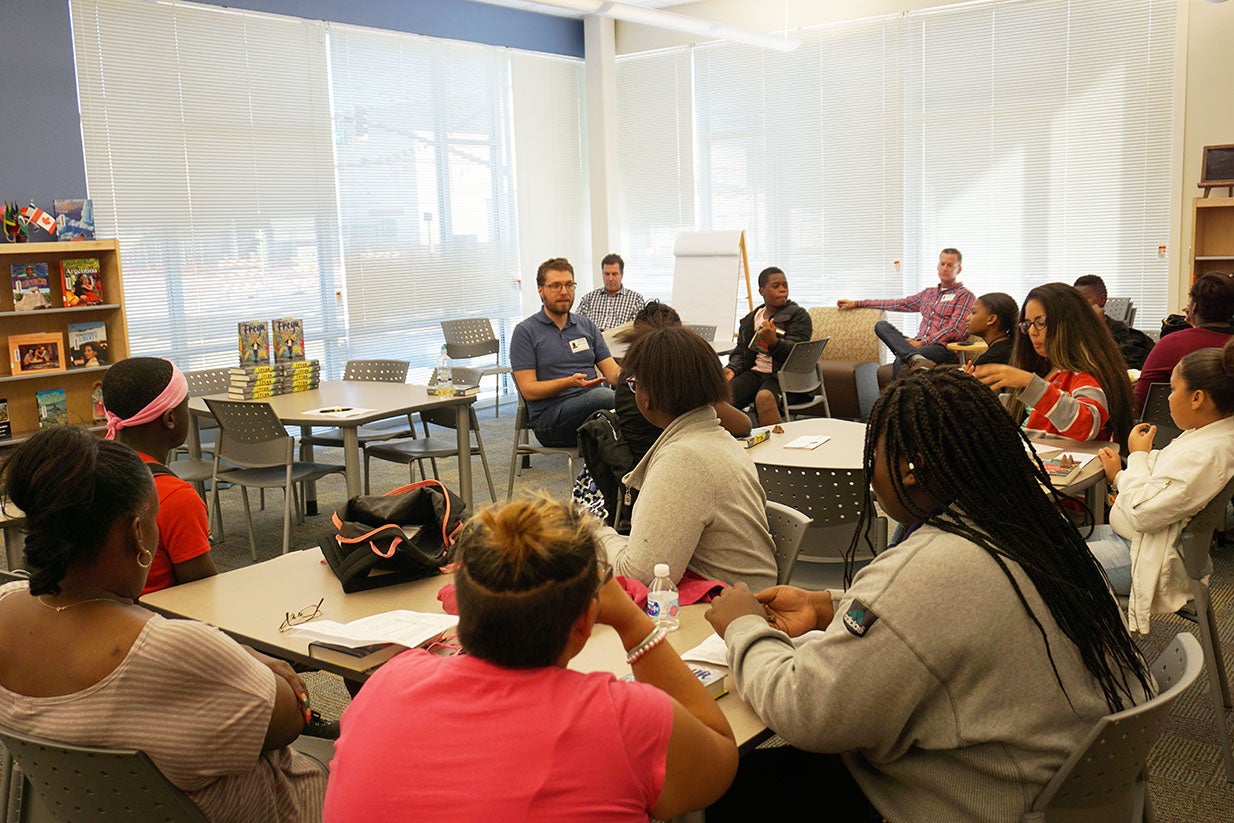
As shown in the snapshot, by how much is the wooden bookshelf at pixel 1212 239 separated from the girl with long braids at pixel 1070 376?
4695mm

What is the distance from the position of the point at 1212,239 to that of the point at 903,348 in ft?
7.82

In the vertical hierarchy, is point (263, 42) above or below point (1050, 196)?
above

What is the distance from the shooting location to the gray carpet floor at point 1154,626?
289 cm

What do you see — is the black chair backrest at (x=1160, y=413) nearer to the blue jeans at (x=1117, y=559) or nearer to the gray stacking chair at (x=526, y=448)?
the blue jeans at (x=1117, y=559)

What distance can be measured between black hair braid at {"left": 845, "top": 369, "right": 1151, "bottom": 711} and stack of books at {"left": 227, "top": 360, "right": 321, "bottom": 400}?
Answer: 4.73 m

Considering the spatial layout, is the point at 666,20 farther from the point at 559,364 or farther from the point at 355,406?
→ the point at 355,406

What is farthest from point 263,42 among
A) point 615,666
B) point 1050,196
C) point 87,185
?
point 615,666

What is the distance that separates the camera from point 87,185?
23.6 ft

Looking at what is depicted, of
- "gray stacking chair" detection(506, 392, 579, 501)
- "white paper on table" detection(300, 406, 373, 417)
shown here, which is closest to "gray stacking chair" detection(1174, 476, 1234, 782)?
"gray stacking chair" detection(506, 392, 579, 501)

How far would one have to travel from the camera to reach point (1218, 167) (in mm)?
7578

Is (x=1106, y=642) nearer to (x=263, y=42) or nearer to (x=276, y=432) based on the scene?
(x=276, y=432)

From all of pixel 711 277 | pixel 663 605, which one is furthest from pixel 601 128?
pixel 663 605

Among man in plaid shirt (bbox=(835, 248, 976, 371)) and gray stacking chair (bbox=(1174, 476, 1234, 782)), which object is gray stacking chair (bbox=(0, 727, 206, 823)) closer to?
gray stacking chair (bbox=(1174, 476, 1234, 782))

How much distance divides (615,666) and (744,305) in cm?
878
